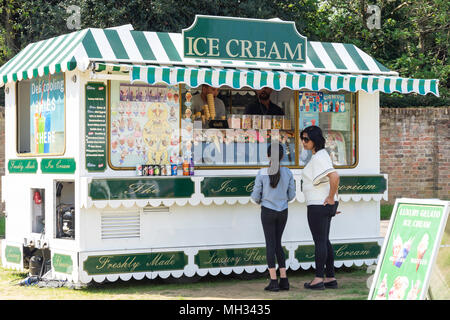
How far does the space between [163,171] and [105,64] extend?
5.01 ft

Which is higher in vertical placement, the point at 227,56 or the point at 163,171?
the point at 227,56

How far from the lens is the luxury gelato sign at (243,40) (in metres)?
9.88

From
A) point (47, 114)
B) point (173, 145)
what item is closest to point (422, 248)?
point (173, 145)

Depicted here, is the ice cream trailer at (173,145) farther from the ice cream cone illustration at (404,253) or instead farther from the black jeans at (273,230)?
the ice cream cone illustration at (404,253)

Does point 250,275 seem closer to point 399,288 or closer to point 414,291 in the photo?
point 399,288

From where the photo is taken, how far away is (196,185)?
9711mm

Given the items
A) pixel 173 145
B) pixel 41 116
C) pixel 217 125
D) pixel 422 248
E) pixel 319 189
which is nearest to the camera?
pixel 422 248

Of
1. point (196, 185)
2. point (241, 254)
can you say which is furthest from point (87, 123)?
point (241, 254)

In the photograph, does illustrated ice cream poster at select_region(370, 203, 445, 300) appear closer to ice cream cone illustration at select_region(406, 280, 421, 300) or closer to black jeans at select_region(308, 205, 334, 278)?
ice cream cone illustration at select_region(406, 280, 421, 300)

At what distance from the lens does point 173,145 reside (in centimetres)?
1001

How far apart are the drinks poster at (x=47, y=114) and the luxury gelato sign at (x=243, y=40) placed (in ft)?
5.52

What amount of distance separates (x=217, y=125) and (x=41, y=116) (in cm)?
229

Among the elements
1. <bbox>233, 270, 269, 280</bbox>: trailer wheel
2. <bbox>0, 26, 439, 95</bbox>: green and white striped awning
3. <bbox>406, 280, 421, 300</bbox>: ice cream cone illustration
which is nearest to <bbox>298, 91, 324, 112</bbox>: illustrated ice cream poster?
<bbox>0, 26, 439, 95</bbox>: green and white striped awning

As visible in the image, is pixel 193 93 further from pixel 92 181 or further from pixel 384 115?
pixel 384 115
